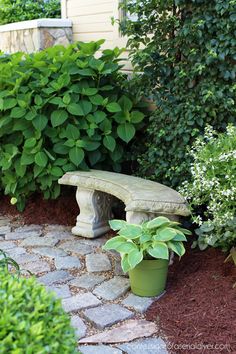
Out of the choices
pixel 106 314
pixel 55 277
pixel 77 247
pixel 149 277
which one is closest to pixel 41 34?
pixel 77 247

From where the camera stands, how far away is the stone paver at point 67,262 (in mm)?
3580

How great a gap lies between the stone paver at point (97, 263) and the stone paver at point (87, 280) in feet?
0.30

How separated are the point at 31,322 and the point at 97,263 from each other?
204 cm

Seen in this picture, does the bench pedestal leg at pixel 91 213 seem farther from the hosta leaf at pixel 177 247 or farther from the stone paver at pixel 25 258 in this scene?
the hosta leaf at pixel 177 247

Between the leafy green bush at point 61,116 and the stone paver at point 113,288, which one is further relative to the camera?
the leafy green bush at point 61,116

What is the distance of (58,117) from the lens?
162 inches

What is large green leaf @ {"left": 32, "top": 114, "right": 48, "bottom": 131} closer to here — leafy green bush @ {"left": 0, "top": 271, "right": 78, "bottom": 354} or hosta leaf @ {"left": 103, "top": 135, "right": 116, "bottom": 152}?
hosta leaf @ {"left": 103, "top": 135, "right": 116, "bottom": 152}

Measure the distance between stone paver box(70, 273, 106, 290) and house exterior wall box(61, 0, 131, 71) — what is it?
2.32 m

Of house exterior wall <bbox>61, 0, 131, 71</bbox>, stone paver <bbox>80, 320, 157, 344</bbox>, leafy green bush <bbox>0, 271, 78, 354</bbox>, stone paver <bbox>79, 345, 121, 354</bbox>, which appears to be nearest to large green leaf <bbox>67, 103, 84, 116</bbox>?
house exterior wall <bbox>61, 0, 131, 71</bbox>

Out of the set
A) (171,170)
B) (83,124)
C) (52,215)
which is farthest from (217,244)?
(52,215)

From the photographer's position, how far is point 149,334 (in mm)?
2646

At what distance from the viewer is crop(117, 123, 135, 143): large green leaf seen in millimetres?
4234

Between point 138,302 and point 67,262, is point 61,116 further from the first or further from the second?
point 138,302

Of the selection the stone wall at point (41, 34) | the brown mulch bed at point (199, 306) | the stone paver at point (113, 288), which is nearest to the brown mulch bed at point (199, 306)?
the brown mulch bed at point (199, 306)
